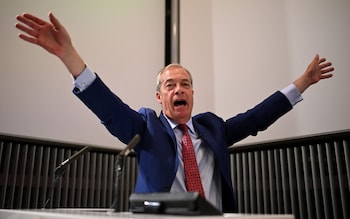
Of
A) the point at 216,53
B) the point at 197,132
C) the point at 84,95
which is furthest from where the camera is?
the point at 216,53

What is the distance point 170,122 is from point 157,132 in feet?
0.62

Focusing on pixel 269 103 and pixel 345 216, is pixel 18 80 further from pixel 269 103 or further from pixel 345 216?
pixel 345 216

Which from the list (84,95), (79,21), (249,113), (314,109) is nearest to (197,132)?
(249,113)

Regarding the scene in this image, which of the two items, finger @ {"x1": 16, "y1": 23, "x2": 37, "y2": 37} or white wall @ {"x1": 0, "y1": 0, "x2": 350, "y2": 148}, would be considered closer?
finger @ {"x1": 16, "y1": 23, "x2": 37, "y2": 37}

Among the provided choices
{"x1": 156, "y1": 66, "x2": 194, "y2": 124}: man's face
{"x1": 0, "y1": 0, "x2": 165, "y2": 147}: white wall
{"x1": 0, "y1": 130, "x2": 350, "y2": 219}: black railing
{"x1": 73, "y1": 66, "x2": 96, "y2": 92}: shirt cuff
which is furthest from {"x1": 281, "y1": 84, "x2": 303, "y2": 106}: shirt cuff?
{"x1": 0, "y1": 0, "x2": 165, "y2": 147}: white wall

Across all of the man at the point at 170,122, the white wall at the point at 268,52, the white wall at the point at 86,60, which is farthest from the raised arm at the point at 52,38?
the white wall at the point at 268,52

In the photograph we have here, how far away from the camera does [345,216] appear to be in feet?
5.03

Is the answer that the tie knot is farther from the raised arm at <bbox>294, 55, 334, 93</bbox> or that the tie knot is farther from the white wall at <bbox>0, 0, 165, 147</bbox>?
the white wall at <bbox>0, 0, 165, 147</bbox>

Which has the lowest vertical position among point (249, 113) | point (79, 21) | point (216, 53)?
point (249, 113)

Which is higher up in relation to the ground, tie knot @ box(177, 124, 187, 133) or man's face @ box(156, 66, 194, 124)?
man's face @ box(156, 66, 194, 124)

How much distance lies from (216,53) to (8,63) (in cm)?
139

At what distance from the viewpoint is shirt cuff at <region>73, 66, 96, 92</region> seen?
104 centimetres

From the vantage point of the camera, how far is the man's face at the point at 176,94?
1.47 m

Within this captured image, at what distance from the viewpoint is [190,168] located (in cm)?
130
